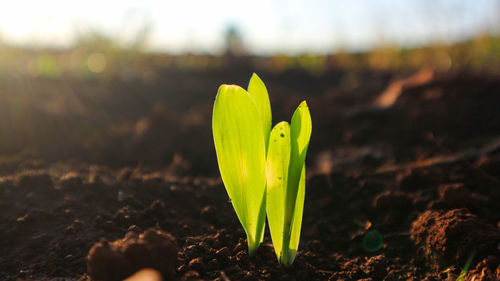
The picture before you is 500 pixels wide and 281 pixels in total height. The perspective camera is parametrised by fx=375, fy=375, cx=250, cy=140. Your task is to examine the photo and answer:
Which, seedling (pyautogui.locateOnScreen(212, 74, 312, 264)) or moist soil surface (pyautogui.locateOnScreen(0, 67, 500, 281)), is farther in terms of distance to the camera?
moist soil surface (pyautogui.locateOnScreen(0, 67, 500, 281))

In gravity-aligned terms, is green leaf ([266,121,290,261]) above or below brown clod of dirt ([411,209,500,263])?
above

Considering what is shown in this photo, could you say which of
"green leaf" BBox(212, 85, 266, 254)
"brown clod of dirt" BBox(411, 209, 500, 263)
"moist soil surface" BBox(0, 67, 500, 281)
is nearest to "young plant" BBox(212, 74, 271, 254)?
"green leaf" BBox(212, 85, 266, 254)

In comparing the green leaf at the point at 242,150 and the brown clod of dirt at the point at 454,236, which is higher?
the green leaf at the point at 242,150

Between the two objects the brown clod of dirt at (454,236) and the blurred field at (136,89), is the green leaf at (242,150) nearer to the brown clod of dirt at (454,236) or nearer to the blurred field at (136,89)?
the brown clod of dirt at (454,236)

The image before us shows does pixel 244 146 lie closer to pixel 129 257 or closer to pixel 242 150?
pixel 242 150

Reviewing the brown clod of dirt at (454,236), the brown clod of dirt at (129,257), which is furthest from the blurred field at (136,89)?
the brown clod of dirt at (129,257)

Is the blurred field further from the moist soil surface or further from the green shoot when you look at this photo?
the green shoot

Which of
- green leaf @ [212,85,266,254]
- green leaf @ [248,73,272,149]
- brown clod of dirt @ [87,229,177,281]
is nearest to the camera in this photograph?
brown clod of dirt @ [87,229,177,281]
